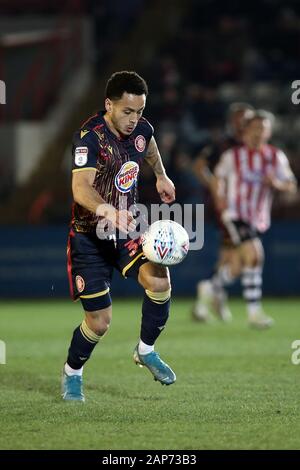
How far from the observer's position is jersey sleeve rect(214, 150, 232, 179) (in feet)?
39.3

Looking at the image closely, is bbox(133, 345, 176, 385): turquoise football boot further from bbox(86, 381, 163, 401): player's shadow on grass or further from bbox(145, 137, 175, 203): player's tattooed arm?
bbox(145, 137, 175, 203): player's tattooed arm

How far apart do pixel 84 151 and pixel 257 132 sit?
5.46 m

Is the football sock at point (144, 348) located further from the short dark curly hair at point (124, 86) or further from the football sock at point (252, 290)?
the football sock at point (252, 290)

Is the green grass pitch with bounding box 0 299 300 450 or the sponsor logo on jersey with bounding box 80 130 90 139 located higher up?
the sponsor logo on jersey with bounding box 80 130 90 139

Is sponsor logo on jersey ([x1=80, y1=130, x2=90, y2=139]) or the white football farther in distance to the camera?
sponsor logo on jersey ([x1=80, y1=130, x2=90, y2=139])

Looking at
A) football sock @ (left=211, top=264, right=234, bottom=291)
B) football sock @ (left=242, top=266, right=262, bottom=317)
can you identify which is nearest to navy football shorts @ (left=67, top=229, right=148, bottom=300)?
football sock @ (left=242, top=266, right=262, bottom=317)

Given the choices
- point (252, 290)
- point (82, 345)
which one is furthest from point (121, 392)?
point (252, 290)

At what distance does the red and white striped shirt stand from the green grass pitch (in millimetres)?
1317

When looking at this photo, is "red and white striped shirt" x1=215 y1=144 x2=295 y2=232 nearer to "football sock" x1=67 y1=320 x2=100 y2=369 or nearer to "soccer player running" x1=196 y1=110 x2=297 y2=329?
"soccer player running" x1=196 y1=110 x2=297 y2=329

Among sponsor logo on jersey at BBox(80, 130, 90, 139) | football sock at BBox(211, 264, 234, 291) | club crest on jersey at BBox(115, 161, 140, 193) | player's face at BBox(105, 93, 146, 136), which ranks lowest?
football sock at BBox(211, 264, 234, 291)

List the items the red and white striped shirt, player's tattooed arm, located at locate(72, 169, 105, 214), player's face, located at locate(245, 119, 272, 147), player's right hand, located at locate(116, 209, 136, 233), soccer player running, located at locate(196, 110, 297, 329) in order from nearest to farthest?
1. player's right hand, located at locate(116, 209, 136, 233)
2. player's tattooed arm, located at locate(72, 169, 105, 214)
3. player's face, located at locate(245, 119, 272, 147)
4. soccer player running, located at locate(196, 110, 297, 329)
5. the red and white striped shirt

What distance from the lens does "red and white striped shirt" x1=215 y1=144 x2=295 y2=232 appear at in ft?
38.7

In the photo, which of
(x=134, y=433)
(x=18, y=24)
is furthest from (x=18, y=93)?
(x=134, y=433)

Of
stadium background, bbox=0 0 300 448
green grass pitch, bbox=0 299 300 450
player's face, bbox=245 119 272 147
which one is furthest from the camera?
stadium background, bbox=0 0 300 448
